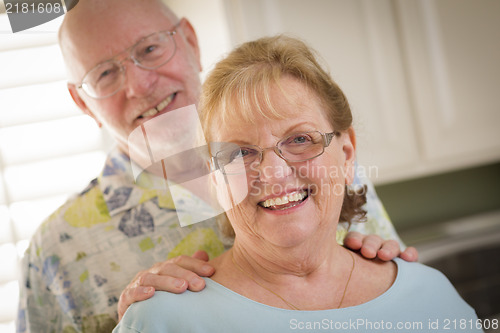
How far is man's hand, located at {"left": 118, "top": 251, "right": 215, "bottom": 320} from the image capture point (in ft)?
1.61

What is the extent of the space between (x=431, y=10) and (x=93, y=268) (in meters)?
1.10

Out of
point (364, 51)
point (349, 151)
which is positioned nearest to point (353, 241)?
point (349, 151)

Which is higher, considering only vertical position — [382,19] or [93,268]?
[382,19]

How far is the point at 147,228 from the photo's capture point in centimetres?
65

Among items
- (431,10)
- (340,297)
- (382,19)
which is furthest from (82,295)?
(431,10)

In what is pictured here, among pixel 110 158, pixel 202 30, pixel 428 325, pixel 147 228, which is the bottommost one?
pixel 428 325

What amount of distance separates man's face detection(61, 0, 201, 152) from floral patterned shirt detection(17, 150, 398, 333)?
62mm

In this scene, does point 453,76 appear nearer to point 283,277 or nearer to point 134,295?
point 283,277

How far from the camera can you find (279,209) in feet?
1.57

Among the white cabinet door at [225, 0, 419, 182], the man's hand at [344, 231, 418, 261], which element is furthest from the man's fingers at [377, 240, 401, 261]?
the white cabinet door at [225, 0, 419, 182]

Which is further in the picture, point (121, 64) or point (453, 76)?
point (453, 76)

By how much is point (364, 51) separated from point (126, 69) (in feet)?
2.79

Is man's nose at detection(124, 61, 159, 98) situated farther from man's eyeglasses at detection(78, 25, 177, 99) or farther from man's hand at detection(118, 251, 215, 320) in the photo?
man's hand at detection(118, 251, 215, 320)

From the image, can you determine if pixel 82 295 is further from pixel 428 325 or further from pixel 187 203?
pixel 428 325
